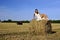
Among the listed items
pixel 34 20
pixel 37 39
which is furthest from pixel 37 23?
pixel 37 39

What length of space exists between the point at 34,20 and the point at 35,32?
0.87m

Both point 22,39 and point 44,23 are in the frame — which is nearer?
point 22,39

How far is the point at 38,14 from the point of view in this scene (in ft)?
53.2

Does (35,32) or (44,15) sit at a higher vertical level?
(44,15)

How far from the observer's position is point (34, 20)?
1593cm

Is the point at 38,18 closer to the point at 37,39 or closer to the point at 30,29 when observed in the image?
the point at 30,29

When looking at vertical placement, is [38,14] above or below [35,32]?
above

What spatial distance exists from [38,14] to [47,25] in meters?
1.03

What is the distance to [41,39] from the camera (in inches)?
439

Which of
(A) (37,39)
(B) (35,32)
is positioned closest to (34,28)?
→ (B) (35,32)

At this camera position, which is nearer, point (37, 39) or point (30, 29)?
point (37, 39)

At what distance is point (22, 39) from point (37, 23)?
199 inches

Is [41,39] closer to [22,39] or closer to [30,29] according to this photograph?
[22,39]

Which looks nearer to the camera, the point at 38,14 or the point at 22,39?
the point at 22,39
